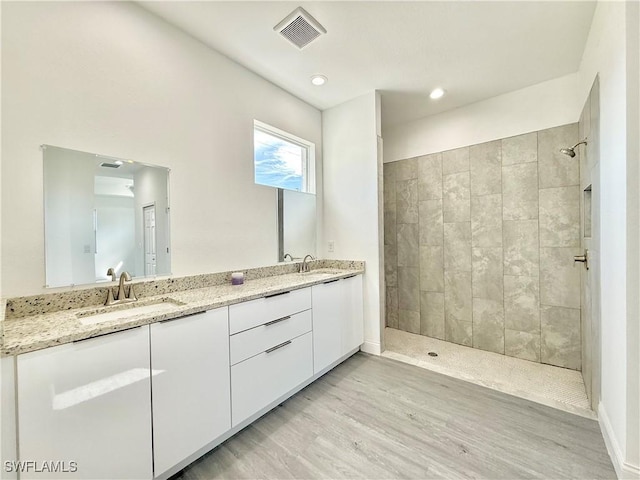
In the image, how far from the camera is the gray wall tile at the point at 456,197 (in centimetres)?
304

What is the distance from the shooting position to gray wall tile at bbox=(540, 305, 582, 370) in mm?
2473

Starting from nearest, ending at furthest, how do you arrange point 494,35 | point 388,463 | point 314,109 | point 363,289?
point 388,463 < point 494,35 < point 363,289 < point 314,109

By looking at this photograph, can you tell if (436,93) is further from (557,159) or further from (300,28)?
(300,28)

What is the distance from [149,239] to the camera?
1.77 metres

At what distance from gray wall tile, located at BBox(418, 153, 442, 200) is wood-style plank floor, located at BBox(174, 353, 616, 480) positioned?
2122 millimetres

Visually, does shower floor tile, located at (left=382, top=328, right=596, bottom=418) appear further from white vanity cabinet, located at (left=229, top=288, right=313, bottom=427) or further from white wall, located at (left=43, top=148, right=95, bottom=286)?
white wall, located at (left=43, top=148, right=95, bottom=286)

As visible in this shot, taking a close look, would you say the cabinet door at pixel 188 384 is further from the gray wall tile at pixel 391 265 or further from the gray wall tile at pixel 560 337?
the gray wall tile at pixel 560 337

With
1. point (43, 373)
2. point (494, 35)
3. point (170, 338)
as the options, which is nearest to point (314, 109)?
point (494, 35)

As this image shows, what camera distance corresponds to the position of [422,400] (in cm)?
204

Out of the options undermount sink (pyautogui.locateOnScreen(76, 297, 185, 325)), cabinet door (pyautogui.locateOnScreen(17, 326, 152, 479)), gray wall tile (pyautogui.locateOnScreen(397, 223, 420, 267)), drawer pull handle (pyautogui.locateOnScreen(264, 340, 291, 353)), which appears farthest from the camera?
gray wall tile (pyautogui.locateOnScreen(397, 223, 420, 267))

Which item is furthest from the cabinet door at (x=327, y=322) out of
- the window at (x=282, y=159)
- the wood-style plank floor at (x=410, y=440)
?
the window at (x=282, y=159)

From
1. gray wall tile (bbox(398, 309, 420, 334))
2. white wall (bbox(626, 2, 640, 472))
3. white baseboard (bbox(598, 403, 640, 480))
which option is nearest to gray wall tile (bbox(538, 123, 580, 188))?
white wall (bbox(626, 2, 640, 472))

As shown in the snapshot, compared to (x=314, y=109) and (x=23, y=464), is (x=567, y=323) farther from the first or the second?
(x=23, y=464)

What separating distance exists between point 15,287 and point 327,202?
2.56 metres
